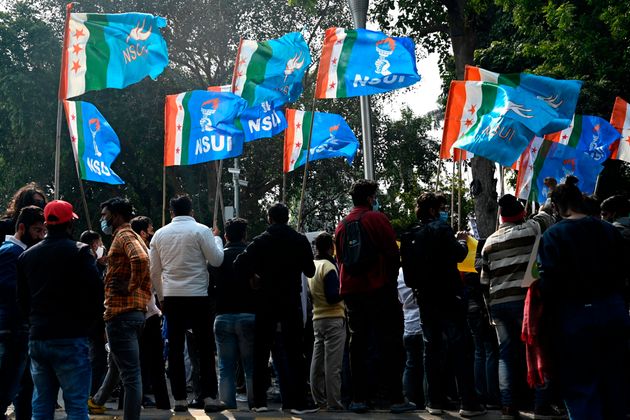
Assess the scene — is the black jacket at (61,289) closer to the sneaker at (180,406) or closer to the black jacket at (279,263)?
the sneaker at (180,406)

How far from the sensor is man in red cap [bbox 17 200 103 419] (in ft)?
22.1

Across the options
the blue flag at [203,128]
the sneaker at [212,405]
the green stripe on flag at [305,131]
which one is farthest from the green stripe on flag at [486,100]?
the sneaker at [212,405]

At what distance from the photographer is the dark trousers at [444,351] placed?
27.9ft

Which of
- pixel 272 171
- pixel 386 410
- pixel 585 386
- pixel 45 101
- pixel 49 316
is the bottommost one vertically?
pixel 386 410

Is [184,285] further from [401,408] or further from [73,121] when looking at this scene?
[73,121]

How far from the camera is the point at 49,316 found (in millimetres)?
6754

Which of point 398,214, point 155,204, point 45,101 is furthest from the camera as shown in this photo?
point 398,214

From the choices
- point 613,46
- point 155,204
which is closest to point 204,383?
point 613,46

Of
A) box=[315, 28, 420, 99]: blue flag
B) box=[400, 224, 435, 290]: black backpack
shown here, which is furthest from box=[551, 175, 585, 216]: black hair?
box=[315, 28, 420, 99]: blue flag

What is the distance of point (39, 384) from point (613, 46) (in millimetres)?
18010

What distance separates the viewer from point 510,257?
8312 millimetres

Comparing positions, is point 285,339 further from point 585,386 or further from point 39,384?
point 585,386

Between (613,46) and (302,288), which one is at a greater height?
(613,46)

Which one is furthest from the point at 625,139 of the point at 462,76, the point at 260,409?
the point at 260,409
